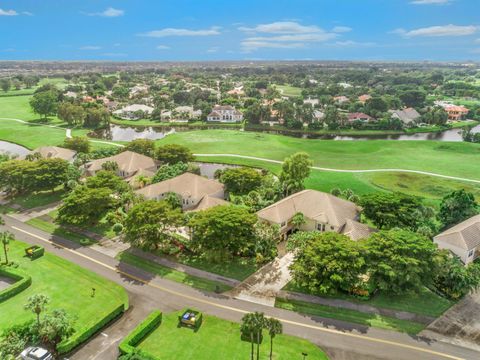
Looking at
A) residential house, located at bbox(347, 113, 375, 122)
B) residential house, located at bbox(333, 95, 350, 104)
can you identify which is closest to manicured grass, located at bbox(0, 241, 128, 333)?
residential house, located at bbox(347, 113, 375, 122)

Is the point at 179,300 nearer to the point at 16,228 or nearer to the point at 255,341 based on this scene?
the point at 255,341

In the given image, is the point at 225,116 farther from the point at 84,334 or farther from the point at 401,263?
the point at 84,334

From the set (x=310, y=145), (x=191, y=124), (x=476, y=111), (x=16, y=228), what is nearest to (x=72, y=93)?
(x=191, y=124)

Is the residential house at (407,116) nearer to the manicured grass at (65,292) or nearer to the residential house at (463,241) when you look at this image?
the residential house at (463,241)

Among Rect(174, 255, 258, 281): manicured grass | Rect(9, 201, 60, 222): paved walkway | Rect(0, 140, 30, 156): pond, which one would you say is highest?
Rect(0, 140, 30, 156): pond

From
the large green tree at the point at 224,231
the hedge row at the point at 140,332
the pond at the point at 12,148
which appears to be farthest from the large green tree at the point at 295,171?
the pond at the point at 12,148

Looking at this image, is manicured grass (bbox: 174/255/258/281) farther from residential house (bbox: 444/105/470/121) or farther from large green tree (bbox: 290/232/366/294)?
residential house (bbox: 444/105/470/121)

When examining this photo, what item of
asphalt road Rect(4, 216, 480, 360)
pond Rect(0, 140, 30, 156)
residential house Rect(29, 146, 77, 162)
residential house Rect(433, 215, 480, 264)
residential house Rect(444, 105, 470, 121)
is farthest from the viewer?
residential house Rect(444, 105, 470, 121)

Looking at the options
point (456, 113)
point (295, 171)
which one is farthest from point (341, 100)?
point (295, 171)
